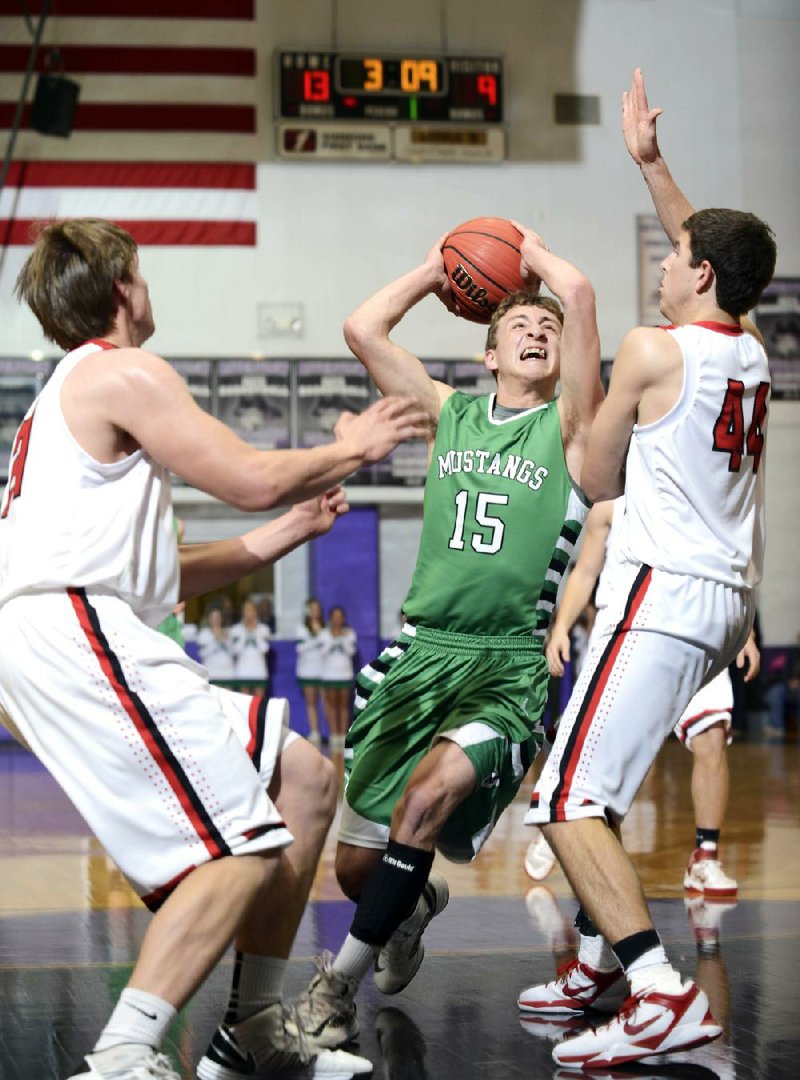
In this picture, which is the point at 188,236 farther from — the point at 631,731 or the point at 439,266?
the point at 631,731

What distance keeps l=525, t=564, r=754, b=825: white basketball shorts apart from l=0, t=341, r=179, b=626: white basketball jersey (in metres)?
1.06

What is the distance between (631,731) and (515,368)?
123 cm

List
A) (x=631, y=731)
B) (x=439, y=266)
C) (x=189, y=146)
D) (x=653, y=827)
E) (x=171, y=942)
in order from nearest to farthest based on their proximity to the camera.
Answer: (x=171, y=942)
(x=631, y=731)
(x=439, y=266)
(x=653, y=827)
(x=189, y=146)

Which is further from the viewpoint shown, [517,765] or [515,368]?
[515,368]

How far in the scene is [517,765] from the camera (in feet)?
12.0

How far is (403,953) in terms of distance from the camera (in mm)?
3711

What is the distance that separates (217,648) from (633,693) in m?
10.8

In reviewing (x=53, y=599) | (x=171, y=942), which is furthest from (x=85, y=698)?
(x=171, y=942)

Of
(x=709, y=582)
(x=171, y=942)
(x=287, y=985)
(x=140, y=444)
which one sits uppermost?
(x=140, y=444)

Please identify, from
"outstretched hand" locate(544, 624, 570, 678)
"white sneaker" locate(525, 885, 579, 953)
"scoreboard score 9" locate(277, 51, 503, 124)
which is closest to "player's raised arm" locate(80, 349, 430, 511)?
"white sneaker" locate(525, 885, 579, 953)

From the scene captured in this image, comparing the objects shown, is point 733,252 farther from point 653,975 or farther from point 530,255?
point 653,975

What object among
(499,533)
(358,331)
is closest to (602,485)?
(499,533)

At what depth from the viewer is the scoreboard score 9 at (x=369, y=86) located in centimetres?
1370

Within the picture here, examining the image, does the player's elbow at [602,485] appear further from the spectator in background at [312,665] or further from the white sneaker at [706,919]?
the spectator in background at [312,665]
